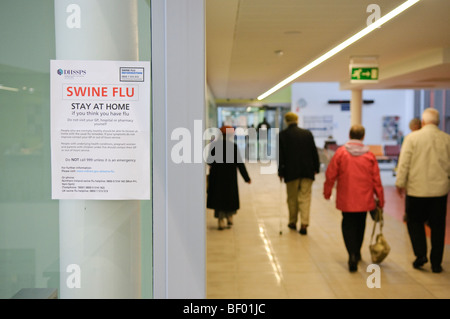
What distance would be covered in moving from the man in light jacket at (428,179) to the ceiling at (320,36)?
1.36 m

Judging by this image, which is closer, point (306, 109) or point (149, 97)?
point (149, 97)

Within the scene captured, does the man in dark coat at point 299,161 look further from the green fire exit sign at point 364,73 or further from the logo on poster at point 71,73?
the logo on poster at point 71,73

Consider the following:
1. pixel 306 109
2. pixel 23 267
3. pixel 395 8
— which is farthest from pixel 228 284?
pixel 306 109

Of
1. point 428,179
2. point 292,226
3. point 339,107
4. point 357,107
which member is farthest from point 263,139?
point 428,179

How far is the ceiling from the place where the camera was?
4.97 m

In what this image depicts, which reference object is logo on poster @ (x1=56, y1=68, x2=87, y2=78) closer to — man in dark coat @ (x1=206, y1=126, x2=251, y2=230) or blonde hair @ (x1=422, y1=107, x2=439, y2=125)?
blonde hair @ (x1=422, y1=107, x2=439, y2=125)

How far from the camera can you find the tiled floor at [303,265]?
15.6 feet

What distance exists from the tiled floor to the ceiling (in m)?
2.81

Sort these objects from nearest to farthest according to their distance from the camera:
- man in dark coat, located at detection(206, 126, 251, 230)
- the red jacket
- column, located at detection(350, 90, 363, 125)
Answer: the red jacket, man in dark coat, located at detection(206, 126, 251, 230), column, located at detection(350, 90, 363, 125)

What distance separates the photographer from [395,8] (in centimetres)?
482

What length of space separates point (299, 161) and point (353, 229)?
6.09ft

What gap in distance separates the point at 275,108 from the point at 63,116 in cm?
2175

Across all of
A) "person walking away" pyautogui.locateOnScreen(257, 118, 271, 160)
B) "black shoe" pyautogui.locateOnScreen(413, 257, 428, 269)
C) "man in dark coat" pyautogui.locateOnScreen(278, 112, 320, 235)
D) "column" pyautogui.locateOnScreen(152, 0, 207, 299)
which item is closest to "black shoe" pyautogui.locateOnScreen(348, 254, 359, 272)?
"black shoe" pyautogui.locateOnScreen(413, 257, 428, 269)
